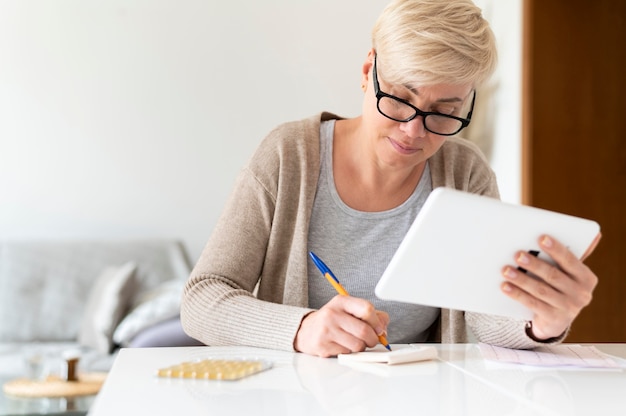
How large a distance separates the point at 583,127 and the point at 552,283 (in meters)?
2.30

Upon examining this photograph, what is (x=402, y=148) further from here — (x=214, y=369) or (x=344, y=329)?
(x=214, y=369)

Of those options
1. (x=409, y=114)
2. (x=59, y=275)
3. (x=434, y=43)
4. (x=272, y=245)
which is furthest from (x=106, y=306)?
(x=434, y=43)

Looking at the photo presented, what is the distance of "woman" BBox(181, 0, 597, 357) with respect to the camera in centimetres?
119

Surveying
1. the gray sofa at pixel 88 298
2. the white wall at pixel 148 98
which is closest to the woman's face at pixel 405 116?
the gray sofa at pixel 88 298

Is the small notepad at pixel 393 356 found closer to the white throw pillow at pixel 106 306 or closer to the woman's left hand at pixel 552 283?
the woman's left hand at pixel 552 283

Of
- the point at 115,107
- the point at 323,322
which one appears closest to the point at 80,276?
the point at 115,107

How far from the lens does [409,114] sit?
143 centimetres

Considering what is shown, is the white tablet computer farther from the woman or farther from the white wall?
the white wall

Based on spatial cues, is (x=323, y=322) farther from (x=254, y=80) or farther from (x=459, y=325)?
(x=254, y=80)

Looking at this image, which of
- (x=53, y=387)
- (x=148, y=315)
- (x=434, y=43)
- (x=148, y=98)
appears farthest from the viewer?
(x=148, y=98)

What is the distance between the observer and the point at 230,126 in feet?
13.9

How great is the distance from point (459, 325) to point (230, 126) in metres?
2.83

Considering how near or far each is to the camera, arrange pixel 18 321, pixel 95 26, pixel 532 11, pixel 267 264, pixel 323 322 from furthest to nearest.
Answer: pixel 95 26 → pixel 18 321 → pixel 532 11 → pixel 267 264 → pixel 323 322

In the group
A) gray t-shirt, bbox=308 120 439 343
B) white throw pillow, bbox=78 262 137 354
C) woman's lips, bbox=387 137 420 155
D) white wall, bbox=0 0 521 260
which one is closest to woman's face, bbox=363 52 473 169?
woman's lips, bbox=387 137 420 155
